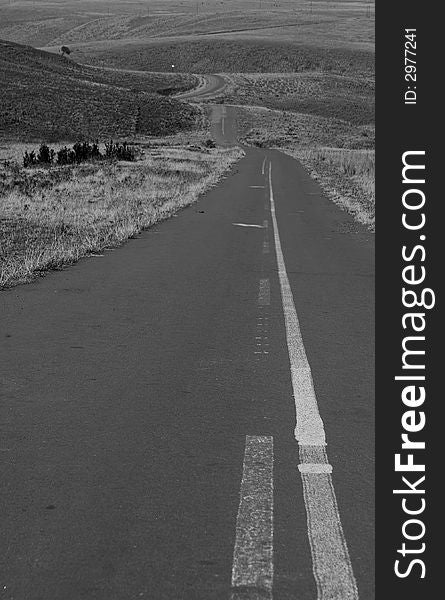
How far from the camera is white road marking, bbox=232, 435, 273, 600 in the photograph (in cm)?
378

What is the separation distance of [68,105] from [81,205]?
64901 millimetres

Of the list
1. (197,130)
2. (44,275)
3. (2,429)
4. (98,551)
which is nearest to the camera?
(98,551)

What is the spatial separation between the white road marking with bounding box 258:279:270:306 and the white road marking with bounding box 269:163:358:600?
113 inches

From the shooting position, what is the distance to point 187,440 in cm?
573

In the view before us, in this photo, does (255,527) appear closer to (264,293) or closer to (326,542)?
(326,542)

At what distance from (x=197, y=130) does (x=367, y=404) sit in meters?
90.6

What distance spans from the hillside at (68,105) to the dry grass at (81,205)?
3184 cm

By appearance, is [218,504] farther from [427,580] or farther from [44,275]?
[44,275]

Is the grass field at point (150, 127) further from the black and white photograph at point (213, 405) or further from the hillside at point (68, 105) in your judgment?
the black and white photograph at point (213, 405)

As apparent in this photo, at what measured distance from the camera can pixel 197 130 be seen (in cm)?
9531

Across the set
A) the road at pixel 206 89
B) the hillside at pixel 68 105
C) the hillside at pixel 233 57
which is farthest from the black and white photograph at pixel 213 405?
the hillside at pixel 233 57

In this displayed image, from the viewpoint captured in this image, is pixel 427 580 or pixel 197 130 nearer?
pixel 427 580

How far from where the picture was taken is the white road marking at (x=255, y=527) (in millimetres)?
3777

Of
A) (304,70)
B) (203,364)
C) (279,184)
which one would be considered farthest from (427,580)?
(304,70)
